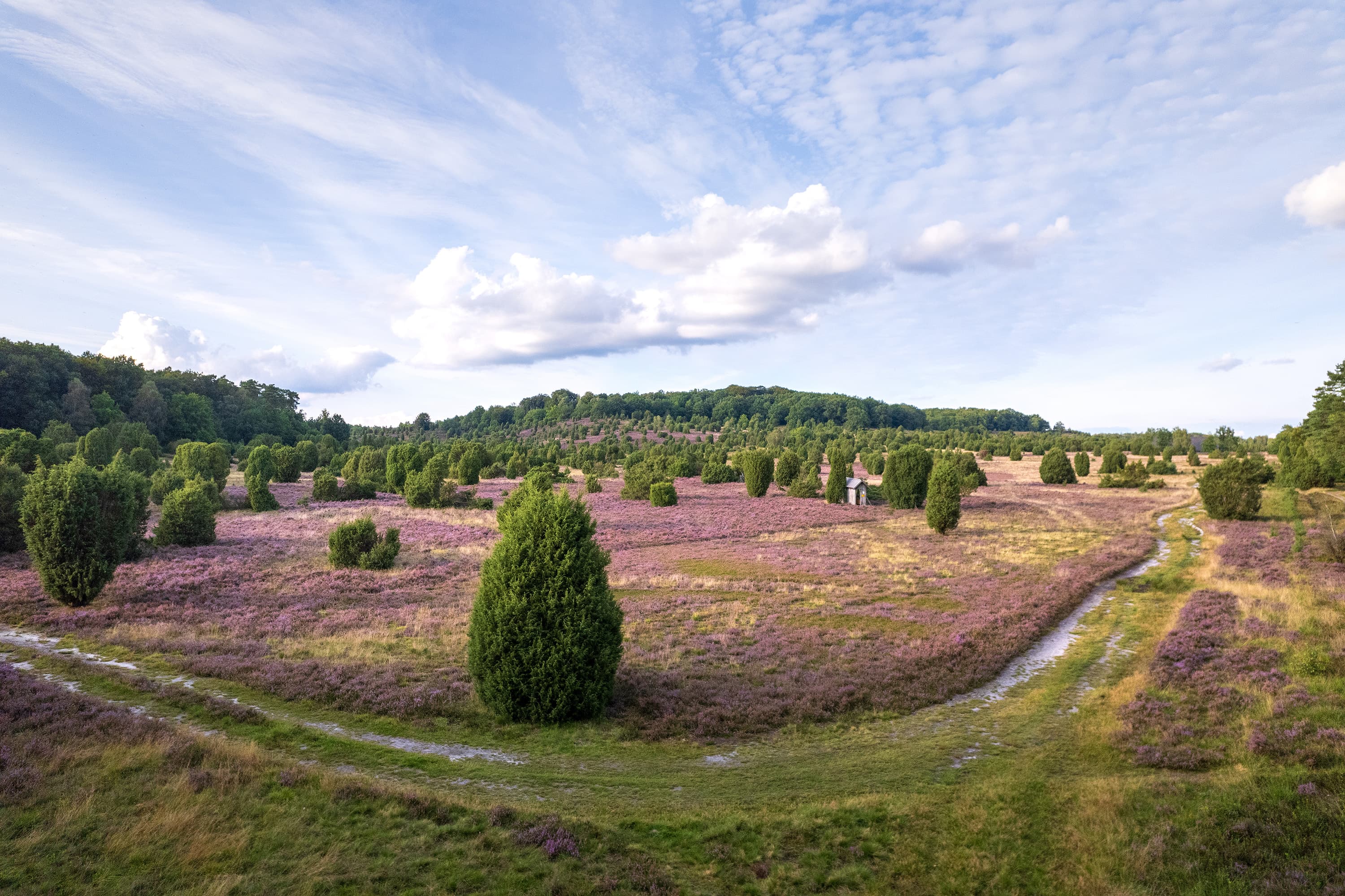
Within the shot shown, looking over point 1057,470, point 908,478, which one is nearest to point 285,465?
point 908,478

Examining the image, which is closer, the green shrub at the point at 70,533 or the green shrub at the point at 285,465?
the green shrub at the point at 70,533

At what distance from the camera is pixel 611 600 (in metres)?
13.6

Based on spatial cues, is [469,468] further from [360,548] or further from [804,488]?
[360,548]

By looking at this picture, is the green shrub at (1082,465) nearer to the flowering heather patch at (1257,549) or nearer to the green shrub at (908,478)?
the green shrub at (908,478)

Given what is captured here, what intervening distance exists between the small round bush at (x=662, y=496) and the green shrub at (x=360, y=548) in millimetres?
26776

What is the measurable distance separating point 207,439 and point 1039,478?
366 feet

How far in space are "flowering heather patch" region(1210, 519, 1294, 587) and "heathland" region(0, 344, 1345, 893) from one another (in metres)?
0.51

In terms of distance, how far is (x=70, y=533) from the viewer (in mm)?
19688

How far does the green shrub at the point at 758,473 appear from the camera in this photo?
5947cm

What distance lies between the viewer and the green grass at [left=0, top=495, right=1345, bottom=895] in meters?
7.38

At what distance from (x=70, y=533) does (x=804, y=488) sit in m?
53.6

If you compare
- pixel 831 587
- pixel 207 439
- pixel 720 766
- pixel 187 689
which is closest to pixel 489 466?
pixel 207 439

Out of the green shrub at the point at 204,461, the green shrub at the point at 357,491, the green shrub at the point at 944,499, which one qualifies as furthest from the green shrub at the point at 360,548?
the green shrub at the point at 204,461

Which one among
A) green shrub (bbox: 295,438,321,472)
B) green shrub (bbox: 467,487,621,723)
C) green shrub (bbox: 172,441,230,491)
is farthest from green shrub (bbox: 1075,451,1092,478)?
green shrub (bbox: 295,438,321,472)
